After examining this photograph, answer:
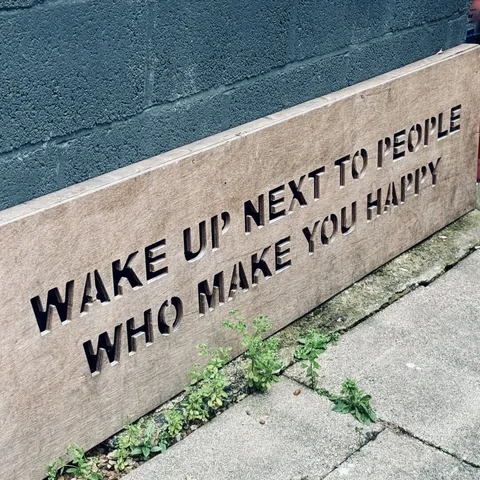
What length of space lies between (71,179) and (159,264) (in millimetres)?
423

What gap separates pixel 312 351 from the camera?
3.80m

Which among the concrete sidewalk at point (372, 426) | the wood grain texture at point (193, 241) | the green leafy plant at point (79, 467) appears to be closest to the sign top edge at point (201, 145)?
the wood grain texture at point (193, 241)

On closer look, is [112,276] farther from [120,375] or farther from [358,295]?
[358,295]

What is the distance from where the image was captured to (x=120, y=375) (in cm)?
339

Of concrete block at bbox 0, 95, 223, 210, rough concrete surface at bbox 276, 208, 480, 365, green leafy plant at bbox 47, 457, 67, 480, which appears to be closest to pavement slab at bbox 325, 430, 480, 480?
rough concrete surface at bbox 276, 208, 480, 365

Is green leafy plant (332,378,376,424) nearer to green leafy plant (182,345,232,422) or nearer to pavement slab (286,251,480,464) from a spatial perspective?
pavement slab (286,251,480,464)

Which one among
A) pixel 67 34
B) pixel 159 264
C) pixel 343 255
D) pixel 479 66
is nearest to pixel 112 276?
pixel 159 264

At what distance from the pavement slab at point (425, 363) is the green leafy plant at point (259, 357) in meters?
0.15

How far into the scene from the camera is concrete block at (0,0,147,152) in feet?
9.89

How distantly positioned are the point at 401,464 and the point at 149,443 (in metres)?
0.86

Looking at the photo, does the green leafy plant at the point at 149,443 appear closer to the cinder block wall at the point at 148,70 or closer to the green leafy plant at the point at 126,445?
the green leafy plant at the point at 126,445

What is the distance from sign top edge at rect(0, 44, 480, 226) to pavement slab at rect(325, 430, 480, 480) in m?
1.20

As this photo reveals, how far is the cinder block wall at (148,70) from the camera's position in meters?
3.08

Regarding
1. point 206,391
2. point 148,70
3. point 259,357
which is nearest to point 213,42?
point 148,70
